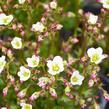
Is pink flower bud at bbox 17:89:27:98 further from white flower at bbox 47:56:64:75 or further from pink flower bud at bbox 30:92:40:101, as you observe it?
white flower at bbox 47:56:64:75

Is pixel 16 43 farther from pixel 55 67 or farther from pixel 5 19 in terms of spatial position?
pixel 55 67

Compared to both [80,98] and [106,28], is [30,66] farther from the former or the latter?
[106,28]

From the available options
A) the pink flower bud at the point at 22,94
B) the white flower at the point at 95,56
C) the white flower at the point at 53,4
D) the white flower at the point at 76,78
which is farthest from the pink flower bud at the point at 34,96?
the white flower at the point at 53,4

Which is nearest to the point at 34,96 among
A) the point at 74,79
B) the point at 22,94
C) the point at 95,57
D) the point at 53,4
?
the point at 22,94

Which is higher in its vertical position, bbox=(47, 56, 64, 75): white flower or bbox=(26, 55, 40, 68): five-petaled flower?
bbox=(26, 55, 40, 68): five-petaled flower

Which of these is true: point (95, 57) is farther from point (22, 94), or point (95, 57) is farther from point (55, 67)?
point (22, 94)

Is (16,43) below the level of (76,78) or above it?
above

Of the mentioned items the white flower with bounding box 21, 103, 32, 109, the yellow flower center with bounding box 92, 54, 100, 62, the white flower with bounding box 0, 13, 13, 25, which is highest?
the white flower with bounding box 0, 13, 13, 25

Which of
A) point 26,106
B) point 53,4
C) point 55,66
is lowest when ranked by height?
point 26,106

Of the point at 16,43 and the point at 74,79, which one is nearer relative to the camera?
the point at 74,79

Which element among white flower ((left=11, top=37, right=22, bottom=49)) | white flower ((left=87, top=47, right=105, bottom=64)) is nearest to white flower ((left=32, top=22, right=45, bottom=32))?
white flower ((left=11, top=37, right=22, bottom=49))

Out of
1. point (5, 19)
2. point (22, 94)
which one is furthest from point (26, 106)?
point (5, 19)
